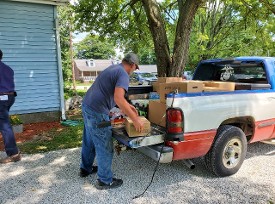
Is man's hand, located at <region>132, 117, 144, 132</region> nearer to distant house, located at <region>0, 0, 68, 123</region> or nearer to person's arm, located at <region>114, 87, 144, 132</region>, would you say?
person's arm, located at <region>114, 87, 144, 132</region>

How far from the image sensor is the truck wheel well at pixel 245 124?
437 centimetres

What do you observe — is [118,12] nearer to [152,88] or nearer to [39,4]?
[39,4]

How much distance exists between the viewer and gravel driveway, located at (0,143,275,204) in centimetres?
371

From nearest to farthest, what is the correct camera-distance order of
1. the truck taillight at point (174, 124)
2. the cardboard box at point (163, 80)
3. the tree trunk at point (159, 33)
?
the truck taillight at point (174, 124)
the cardboard box at point (163, 80)
the tree trunk at point (159, 33)

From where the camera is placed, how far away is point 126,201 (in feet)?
11.9

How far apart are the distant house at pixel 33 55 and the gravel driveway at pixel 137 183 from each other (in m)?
3.57

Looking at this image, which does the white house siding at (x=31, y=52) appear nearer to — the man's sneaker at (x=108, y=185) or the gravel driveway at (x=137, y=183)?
the gravel driveway at (x=137, y=183)

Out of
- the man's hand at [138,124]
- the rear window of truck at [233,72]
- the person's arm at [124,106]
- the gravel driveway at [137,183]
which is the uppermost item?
the rear window of truck at [233,72]

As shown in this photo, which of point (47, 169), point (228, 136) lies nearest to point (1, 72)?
point (47, 169)

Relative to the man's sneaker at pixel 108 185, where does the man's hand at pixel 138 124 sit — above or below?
above

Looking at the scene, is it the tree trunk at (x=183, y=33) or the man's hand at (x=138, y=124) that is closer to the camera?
the man's hand at (x=138, y=124)

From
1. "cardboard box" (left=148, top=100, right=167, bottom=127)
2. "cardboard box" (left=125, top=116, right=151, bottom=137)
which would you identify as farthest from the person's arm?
"cardboard box" (left=148, top=100, right=167, bottom=127)

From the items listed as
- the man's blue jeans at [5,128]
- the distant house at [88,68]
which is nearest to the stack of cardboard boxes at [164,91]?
the man's blue jeans at [5,128]

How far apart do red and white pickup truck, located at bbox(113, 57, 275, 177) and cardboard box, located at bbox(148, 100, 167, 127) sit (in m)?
0.10
